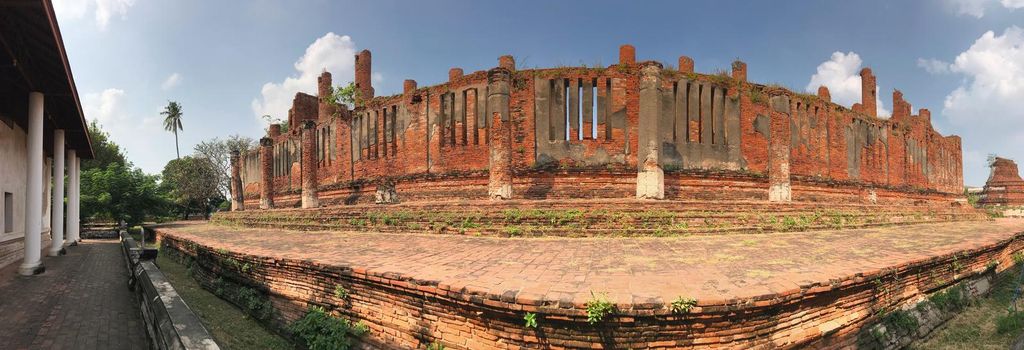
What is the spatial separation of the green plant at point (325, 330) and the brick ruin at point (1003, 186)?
39949 mm

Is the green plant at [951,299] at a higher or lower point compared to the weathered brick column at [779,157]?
lower

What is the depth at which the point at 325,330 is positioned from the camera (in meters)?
4.82

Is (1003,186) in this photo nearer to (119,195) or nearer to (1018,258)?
(1018,258)

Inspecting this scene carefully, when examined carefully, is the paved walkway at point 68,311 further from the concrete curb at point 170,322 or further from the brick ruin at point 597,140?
the brick ruin at point 597,140

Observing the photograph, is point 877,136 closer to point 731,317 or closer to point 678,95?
point 678,95

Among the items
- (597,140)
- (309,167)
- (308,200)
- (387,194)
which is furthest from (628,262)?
(309,167)

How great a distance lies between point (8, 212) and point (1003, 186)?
46.1m

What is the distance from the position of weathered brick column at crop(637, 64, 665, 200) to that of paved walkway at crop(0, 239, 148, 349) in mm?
9977

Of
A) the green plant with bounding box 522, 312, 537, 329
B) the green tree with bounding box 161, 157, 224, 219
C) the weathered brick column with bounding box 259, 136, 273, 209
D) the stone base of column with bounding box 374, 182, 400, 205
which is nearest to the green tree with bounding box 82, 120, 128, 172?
the green tree with bounding box 161, 157, 224, 219

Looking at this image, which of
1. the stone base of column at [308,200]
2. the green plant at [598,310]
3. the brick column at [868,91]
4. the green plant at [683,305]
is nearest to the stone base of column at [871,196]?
the brick column at [868,91]

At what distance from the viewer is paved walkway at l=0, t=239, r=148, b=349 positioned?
4.55m

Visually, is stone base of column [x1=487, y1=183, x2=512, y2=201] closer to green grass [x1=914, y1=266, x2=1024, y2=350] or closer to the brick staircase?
the brick staircase

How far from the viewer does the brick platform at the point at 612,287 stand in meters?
3.35

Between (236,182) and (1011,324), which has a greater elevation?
(236,182)
